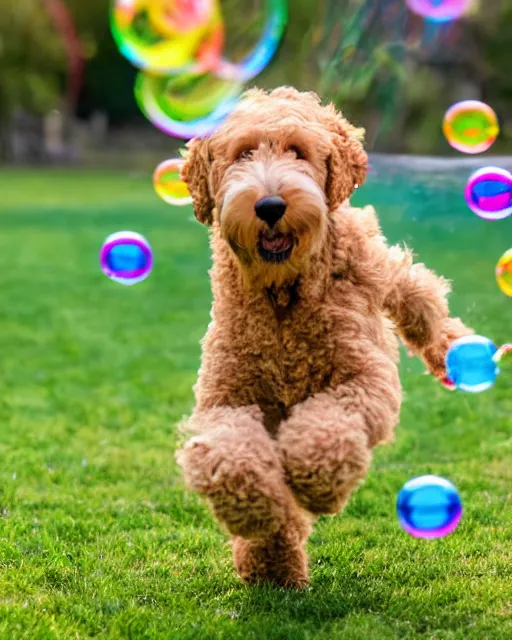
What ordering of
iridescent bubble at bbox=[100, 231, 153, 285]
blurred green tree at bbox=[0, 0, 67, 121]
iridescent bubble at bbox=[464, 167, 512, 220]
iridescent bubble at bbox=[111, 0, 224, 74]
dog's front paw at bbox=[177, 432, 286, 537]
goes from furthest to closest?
blurred green tree at bbox=[0, 0, 67, 121], iridescent bubble at bbox=[111, 0, 224, 74], iridescent bubble at bbox=[100, 231, 153, 285], iridescent bubble at bbox=[464, 167, 512, 220], dog's front paw at bbox=[177, 432, 286, 537]

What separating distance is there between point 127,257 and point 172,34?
1.12m

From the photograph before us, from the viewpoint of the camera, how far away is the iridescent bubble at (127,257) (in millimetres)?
5062

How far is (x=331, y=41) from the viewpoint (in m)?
7.37

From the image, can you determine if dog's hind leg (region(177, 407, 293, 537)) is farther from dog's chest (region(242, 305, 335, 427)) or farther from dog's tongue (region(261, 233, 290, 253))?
dog's tongue (region(261, 233, 290, 253))

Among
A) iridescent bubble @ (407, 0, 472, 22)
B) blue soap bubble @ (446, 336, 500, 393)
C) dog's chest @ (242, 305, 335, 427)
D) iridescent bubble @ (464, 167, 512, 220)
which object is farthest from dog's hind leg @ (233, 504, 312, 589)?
iridescent bubble @ (407, 0, 472, 22)

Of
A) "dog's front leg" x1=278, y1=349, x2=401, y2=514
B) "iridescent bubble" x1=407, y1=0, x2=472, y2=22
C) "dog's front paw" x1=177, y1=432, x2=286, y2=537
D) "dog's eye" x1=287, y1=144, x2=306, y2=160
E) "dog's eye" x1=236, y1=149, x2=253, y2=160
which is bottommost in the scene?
"dog's front paw" x1=177, y1=432, x2=286, y2=537

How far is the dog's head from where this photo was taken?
3732 millimetres

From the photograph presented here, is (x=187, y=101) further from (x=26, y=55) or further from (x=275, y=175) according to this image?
(x=26, y=55)

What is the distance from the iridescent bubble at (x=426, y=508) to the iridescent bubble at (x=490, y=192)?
152 cm

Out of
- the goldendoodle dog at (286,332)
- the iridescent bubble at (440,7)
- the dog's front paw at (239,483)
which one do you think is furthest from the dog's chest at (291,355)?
the iridescent bubble at (440,7)

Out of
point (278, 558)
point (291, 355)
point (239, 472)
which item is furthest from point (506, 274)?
point (239, 472)

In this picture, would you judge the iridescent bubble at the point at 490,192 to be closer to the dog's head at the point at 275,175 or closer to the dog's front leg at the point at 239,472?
the dog's head at the point at 275,175

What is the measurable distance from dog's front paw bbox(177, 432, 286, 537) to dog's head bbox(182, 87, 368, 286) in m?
0.65

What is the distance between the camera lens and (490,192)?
4.79 metres
